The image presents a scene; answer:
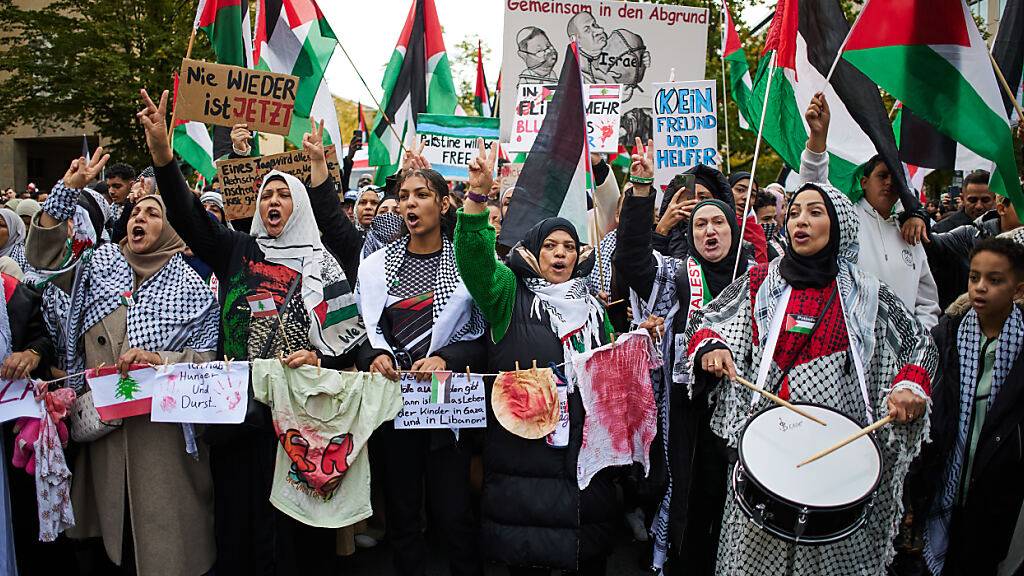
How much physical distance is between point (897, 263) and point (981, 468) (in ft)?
3.80

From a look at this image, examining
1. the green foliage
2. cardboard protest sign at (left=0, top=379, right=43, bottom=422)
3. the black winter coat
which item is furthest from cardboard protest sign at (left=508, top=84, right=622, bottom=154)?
the green foliage

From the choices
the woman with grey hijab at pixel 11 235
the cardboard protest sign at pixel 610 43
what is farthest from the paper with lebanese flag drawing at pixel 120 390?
the cardboard protest sign at pixel 610 43

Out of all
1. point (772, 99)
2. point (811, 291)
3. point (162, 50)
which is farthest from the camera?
point (162, 50)

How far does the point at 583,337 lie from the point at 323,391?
1233mm

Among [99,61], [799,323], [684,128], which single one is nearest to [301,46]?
[684,128]

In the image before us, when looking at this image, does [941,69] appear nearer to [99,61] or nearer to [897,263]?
[897,263]

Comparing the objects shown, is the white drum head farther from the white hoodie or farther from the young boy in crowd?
the white hoodie

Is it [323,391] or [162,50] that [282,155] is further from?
[162,50]

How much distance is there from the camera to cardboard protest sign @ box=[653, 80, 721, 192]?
6.52 metres

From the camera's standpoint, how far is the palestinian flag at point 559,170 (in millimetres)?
4293

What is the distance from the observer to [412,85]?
27.7 ft

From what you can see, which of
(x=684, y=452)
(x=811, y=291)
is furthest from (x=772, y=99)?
(x=684, y=452)

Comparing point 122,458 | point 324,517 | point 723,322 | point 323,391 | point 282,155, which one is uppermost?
point 282,155

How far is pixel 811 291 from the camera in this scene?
3520 millimetres
